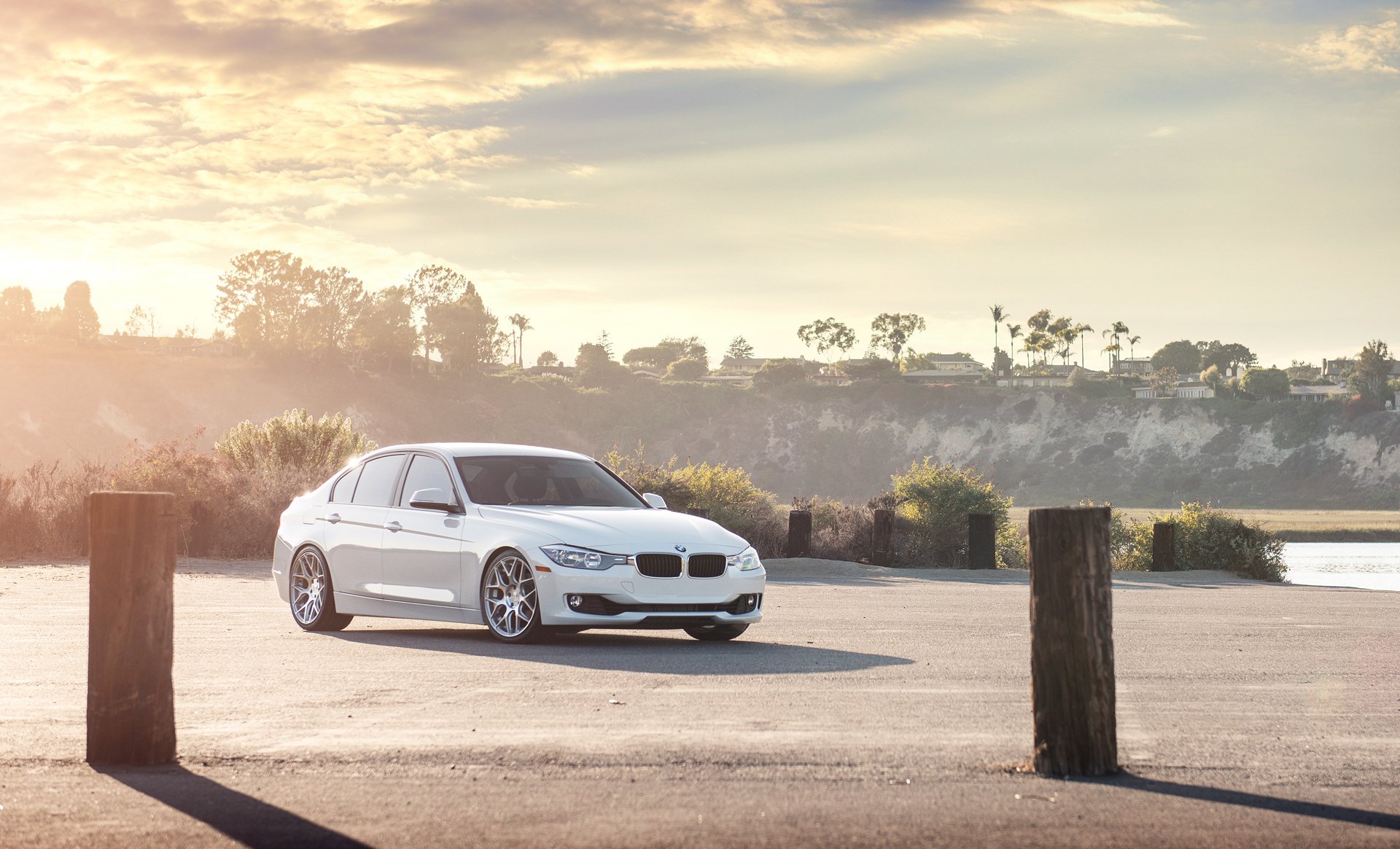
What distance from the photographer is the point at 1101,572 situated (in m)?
6.69

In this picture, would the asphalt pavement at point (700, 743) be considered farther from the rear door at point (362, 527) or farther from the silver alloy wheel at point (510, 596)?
the rear door at point (362, 527)

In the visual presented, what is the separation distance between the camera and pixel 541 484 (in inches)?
512

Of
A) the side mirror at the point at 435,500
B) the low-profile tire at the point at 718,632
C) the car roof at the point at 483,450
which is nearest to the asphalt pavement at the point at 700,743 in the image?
the low-profile tire at the point at 718,632

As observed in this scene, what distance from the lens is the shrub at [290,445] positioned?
29047 mm

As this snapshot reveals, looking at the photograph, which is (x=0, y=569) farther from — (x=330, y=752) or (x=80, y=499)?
(x=330, y=752)

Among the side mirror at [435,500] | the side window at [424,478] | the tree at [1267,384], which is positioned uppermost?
the tree at [1267,384]

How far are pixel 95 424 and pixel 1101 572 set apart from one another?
10622cm

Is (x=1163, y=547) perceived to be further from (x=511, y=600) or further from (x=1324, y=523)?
(x=1324, y=523)

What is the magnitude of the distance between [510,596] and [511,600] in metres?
0.03

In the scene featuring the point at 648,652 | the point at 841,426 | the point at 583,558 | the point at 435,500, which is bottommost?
the point at 648,652

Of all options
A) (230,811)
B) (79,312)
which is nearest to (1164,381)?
(79,312)

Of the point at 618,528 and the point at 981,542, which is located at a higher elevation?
the point at 618,528


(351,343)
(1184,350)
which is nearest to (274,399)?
(351,343)

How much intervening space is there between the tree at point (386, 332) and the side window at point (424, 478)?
113765 millimetres
